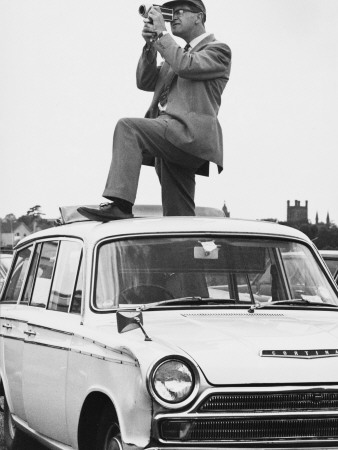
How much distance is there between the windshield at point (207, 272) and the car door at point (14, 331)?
1.44 metres

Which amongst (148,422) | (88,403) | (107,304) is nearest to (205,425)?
(148,422)

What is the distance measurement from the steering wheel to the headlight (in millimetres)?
1452

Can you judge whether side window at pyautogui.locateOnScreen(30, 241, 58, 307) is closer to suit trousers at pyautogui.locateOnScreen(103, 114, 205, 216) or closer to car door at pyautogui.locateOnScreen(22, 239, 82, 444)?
car door at pyautogui.locateOnScreen(22, 239, 82, 444)

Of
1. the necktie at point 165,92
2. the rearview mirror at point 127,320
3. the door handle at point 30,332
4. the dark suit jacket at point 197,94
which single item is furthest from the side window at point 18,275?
the rearview mirror at point 127,320

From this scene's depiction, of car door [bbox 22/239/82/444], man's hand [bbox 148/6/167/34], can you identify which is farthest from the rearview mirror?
man's hand [bbox 148/6/167/34]

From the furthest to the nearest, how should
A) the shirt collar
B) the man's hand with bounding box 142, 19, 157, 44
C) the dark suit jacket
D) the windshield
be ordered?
the shirt collar
the man's hand with bounding box 142, 19, 157, 44
the dark suit jacket
the windshield

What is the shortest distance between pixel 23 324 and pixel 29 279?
2.27 feet

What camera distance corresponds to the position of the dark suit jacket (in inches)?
335

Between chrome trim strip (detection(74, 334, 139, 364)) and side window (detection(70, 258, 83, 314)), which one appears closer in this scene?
chrome trim strip (detection(74, 334, 139, 364))

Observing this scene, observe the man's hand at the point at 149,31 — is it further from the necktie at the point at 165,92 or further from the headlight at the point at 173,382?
the headlight at the point at 173,382

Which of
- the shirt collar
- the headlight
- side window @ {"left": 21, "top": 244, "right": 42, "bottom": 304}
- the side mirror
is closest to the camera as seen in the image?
the headlight

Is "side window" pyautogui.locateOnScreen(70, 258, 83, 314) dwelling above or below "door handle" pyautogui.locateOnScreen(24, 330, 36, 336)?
above

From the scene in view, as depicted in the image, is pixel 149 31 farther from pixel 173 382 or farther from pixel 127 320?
pixel 173 382

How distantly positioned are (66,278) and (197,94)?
1648 mm
